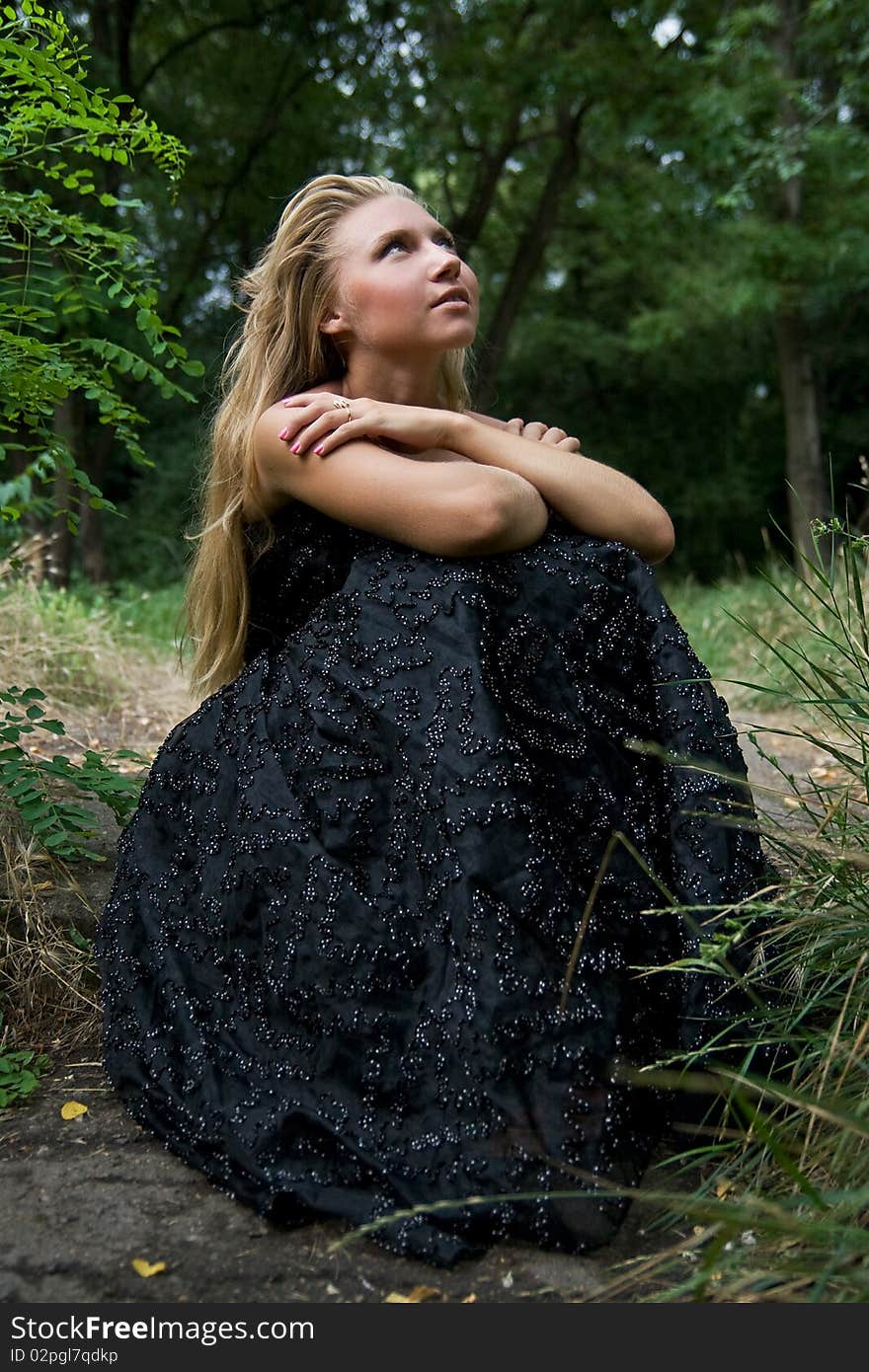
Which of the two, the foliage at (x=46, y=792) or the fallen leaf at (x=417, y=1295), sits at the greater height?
the foliage at (x=46, y=792)

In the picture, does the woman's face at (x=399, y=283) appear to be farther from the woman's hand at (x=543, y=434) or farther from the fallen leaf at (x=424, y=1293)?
the fallen leaf at (x=424, y=1293)

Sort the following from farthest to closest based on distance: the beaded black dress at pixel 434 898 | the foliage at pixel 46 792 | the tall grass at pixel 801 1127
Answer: the foliage at pixel 46 792 → the beaded black dress at pixel 434 898 → the tall grass at pixel 801 1127

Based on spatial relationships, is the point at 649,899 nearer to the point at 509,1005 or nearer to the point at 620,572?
the point at 509,1005

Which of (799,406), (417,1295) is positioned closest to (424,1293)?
(417,1295)

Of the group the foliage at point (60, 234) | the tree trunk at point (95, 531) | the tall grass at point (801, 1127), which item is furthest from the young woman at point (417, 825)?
the tree trunk at point (95, 531)

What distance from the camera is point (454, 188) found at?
13.4m

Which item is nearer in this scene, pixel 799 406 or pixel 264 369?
pixel 264 369

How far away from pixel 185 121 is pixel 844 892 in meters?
10.4

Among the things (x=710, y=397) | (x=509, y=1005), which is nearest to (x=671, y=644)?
(x=509, y=1005)

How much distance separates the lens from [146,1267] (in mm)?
1611

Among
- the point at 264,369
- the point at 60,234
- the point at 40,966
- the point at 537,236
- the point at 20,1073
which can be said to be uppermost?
the point at 537,236

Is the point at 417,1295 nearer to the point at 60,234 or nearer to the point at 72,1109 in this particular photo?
the point at 72,1109

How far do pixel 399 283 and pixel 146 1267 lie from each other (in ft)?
5.71

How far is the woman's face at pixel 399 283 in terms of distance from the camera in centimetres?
229
